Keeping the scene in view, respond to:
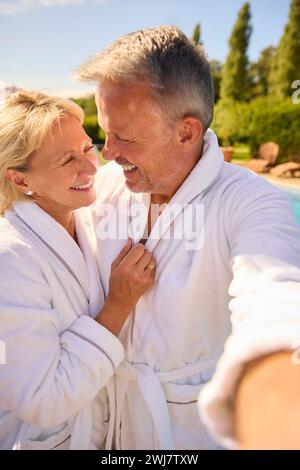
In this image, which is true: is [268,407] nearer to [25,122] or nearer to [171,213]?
[171,213]

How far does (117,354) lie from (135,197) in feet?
2.07

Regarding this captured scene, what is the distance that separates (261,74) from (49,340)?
31.8 m

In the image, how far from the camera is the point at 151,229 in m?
1.65

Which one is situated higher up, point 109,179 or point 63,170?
point 63,170

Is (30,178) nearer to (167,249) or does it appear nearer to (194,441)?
(167,249)

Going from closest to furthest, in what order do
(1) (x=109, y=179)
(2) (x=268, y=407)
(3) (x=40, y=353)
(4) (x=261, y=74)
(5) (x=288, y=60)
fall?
(2) (x=268, y=407), (3) (x=40, y=353), (1) (x=109, y=179), (5) (x=288, y=60), (4) (x=261, y=74)

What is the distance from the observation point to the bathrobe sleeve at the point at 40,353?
4.45ft

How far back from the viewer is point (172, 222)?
1559mm

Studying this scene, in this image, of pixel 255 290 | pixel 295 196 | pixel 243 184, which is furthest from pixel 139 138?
pixel 295 196

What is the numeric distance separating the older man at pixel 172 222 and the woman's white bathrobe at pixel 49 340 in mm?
122

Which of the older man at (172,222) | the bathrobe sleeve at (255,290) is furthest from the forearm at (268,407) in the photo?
the older man at (172,222)

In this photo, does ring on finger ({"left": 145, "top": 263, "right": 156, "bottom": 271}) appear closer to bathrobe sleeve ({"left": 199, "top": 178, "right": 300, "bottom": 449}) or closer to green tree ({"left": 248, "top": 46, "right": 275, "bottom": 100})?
bathrobe sleeve ({"left": 199, "top": 178, "right": 300, "bottom": 449})

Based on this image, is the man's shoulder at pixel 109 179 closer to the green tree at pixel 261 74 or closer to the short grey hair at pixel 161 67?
the short grey hair at pixel 161 67
